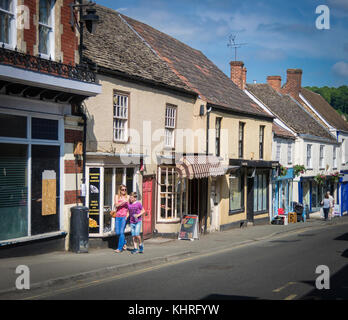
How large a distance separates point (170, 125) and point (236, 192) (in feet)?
25.6

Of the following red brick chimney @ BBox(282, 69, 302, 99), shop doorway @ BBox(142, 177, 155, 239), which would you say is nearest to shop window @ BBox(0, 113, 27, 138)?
shop doorway @ BBox(142, 177, 155, 239)

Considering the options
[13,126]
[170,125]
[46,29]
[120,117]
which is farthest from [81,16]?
[170,125]

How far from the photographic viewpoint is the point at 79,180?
1472 cm

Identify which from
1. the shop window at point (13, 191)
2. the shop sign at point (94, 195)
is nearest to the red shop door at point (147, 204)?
the shop sign at point (94, 195)

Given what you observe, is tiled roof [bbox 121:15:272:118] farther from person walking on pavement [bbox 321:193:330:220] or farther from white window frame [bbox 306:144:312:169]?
white window frame [bbox 306:144:312:169]

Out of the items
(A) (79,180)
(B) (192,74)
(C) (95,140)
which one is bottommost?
(A) (79,180)

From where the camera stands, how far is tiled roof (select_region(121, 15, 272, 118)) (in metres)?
22.8

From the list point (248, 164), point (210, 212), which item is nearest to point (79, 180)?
point (210, 212)

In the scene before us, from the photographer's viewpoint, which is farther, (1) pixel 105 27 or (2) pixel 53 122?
(1) pixel 105 27

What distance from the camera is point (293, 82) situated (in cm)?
4269

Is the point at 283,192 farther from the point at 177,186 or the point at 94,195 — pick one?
the point at 94,195

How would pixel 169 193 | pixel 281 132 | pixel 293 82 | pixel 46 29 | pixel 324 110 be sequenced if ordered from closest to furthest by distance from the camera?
pixel 46 29, pixel 169 193, pixel 281 132, pixel 293 82, pixel 324 110
